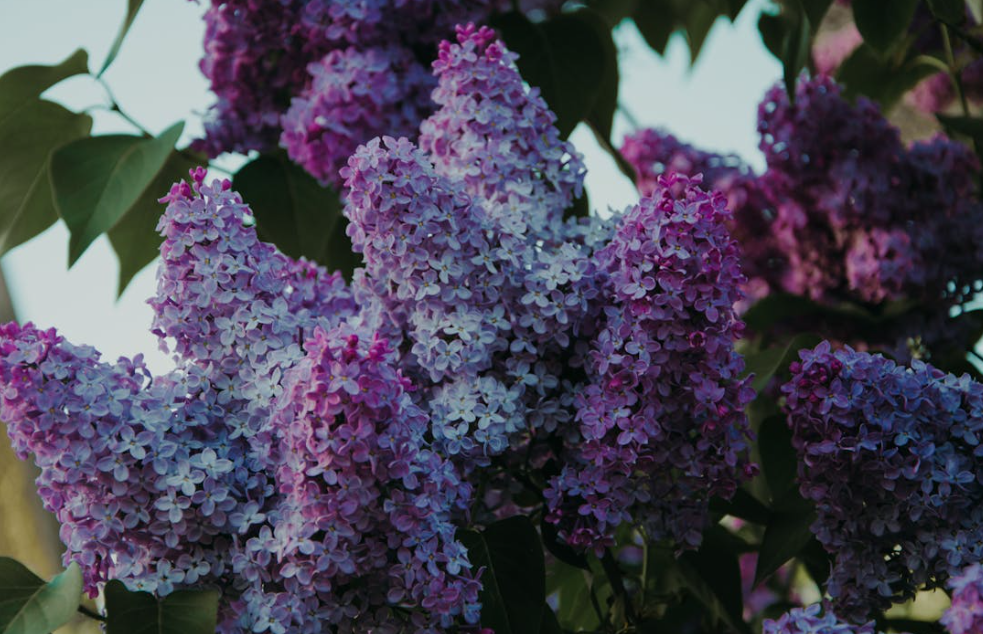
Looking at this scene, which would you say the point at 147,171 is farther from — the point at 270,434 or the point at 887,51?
the point at 887,51

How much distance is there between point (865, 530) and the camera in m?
0.79

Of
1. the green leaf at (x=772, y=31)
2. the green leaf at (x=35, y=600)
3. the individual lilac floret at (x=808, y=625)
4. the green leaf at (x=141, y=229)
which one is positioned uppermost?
the green leaf at (x=141, y=229)

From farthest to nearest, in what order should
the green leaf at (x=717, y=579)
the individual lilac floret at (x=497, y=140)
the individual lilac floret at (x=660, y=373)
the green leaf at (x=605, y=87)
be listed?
the green leaf at (x=605, y=87) < the green leaf at (x=717, y=579) < the individual lilac floret at (x=497, y=140) < the individual lilac floret at (x=660, y=373)

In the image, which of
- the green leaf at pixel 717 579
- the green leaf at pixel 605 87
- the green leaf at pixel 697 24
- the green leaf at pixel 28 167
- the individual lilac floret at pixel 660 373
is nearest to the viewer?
the individual lilac floret at pixel 660 373

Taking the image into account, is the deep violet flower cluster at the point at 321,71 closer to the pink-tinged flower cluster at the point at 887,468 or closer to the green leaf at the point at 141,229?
the green leaf at the point at 141,229

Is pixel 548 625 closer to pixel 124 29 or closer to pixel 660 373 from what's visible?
pixel 660 373

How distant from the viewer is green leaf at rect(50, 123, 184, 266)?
94cm

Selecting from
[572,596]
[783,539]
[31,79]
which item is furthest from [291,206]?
[783,539]

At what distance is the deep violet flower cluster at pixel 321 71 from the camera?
3.55ft

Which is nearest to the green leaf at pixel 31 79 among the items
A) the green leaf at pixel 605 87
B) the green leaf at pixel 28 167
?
the green leaf at pixel 28 167

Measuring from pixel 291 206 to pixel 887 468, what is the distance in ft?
2.12

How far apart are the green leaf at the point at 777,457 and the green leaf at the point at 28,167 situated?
652 millimetres

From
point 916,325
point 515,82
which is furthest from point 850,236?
point 515,82

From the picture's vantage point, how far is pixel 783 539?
0.89 m
